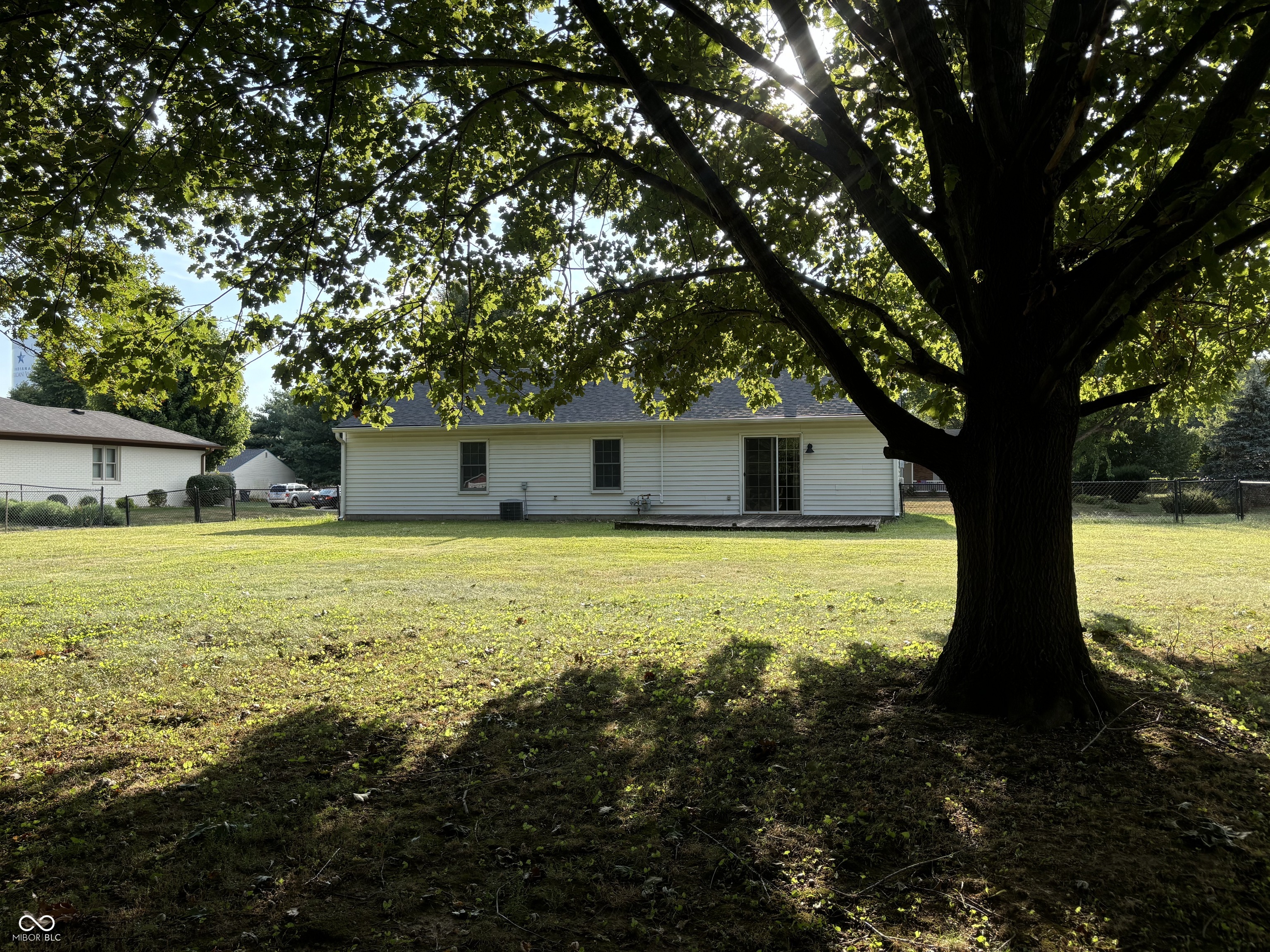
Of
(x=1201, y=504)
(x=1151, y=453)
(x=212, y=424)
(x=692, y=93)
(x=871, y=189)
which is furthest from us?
(x=212, y=424)

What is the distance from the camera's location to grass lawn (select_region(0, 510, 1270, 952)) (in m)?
2.49

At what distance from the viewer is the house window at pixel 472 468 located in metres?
22.4

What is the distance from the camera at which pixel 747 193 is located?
6203mm

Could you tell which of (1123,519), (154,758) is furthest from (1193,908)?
(1123,519)

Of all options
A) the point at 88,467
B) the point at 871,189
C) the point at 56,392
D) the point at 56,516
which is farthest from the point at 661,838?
the point at 56,392

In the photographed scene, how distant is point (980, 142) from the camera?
430 cm

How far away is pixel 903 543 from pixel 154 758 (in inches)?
505

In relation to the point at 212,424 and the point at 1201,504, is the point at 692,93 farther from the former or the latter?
the point at 212,424

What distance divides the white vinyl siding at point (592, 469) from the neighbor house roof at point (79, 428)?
14.2 m

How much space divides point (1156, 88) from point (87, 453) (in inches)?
1444

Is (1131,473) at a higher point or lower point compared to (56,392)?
lower

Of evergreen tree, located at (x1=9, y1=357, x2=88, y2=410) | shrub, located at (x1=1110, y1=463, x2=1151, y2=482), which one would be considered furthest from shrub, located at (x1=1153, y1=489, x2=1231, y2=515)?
evergreen tree, located at (x1=9, y1=357, x2=88, y2=410)

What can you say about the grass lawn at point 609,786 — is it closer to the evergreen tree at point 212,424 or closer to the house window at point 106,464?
the house window at point 106,464

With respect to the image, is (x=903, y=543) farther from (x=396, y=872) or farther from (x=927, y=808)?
(x=396, y=872)
